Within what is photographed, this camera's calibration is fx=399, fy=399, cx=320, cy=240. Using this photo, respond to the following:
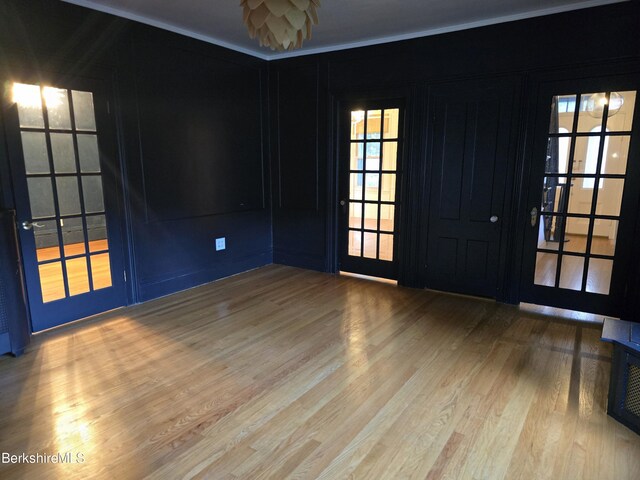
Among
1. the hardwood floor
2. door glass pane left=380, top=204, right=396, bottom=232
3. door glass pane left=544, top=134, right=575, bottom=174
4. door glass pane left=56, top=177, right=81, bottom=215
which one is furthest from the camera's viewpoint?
door glass pane left=380, top=204, right=396, bottom=232

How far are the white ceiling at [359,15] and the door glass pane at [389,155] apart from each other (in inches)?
43.7

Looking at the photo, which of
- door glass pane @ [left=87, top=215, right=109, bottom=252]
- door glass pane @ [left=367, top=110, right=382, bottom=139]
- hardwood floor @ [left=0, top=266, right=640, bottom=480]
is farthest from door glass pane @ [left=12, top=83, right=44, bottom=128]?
door glass pane @ [left=367, top=110, right=382, bottom=139]

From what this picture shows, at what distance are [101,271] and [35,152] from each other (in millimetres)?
1160

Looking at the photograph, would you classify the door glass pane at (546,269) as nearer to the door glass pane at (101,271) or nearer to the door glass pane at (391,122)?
the door glass pane at (391,122)

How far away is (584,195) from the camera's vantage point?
11.8 ft

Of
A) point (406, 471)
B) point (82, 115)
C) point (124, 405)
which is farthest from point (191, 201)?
point (406, 471)

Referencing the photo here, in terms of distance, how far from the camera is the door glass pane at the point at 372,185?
468 centimetres

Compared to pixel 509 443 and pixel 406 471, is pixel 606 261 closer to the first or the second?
pixel 509 443

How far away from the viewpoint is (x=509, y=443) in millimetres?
2051

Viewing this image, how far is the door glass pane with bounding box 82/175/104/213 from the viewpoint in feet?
11.6

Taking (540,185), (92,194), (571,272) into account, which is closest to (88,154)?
(92,194)

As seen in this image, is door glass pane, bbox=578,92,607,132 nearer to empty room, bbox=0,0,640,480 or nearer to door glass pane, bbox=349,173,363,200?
empty room, bbox=0,0,640,480

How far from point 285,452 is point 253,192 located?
370cm

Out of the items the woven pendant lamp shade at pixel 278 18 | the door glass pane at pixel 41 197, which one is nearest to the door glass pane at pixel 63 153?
the door glass pane at pixel 41 197
